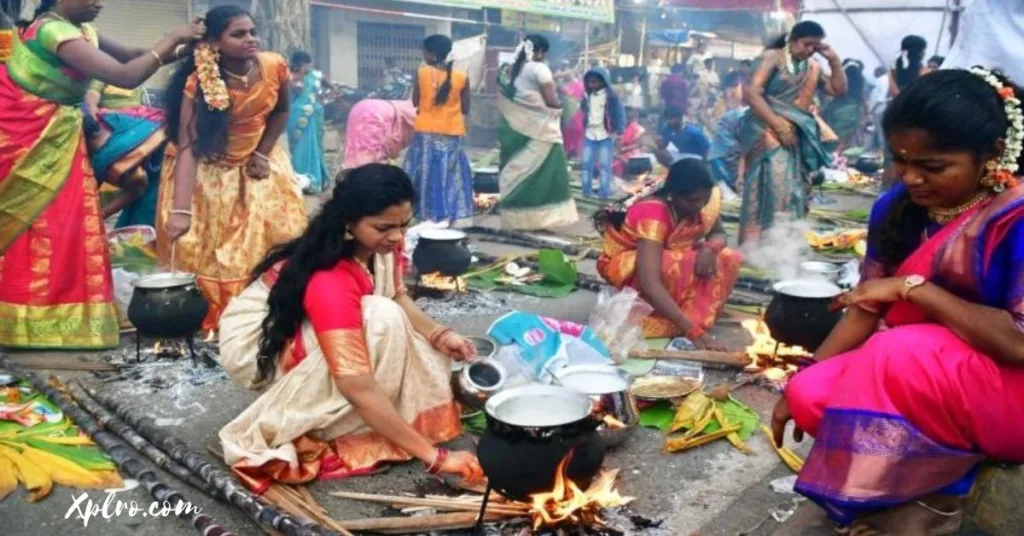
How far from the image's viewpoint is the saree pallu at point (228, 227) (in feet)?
16.8

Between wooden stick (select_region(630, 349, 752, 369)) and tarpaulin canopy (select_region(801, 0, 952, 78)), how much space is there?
10.6 m

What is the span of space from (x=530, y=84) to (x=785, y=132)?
2.94m

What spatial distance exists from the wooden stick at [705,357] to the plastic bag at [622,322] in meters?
0.09

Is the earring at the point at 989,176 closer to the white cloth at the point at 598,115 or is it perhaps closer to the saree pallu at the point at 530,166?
the saree pallu at the point at 530,166

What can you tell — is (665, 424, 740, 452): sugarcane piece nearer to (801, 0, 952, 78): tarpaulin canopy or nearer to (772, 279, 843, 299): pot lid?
(772, 279, 843, 299): pot lid

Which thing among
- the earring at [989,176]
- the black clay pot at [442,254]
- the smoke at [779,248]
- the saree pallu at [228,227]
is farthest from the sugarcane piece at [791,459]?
the smoke at [779,248]

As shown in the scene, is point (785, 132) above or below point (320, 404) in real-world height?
above

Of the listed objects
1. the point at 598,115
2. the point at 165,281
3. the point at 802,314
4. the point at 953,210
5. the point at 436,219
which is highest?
the point at 953,210

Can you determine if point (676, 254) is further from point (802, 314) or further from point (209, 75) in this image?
point (209, 75)

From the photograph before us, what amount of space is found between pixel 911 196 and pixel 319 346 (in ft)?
6.79

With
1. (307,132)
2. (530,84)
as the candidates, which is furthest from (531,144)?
(307,132)

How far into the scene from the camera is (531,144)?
8.95m

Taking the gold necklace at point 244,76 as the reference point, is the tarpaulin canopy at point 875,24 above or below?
above

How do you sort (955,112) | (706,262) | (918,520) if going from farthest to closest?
(706,262) → (918,520) → (955,112)
